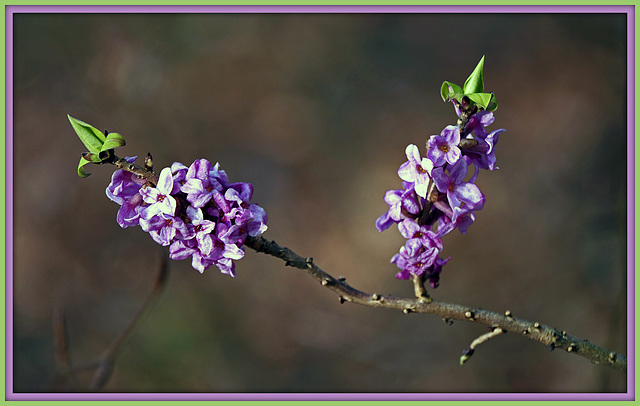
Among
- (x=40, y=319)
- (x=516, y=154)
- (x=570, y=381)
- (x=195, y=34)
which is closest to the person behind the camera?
(x=570, y=381)

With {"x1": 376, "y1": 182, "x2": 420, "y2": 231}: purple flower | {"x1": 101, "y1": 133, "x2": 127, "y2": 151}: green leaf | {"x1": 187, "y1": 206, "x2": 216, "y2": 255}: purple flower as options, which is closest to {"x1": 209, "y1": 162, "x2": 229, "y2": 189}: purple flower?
{"x1": 187, "y1": 206, "x2": 216, "y2": 255}: purple flower

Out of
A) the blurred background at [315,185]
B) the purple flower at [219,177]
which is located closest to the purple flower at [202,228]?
the purple flower at [219,177]

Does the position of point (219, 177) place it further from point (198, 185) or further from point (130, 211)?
point (130, 211)

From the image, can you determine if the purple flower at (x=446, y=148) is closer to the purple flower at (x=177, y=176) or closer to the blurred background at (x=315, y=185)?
the purple flower at (x=177, y=176)

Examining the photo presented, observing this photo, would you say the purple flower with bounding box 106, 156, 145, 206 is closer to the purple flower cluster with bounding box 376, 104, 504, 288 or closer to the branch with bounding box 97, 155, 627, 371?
the branch with bounding box 97, 155, 627, 371

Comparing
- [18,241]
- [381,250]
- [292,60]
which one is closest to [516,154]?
[381,250]

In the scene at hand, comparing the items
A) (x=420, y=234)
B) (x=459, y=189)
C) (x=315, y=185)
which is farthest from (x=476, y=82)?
(x=315, y=185)

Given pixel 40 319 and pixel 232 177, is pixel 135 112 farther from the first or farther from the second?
pixel 40 319
